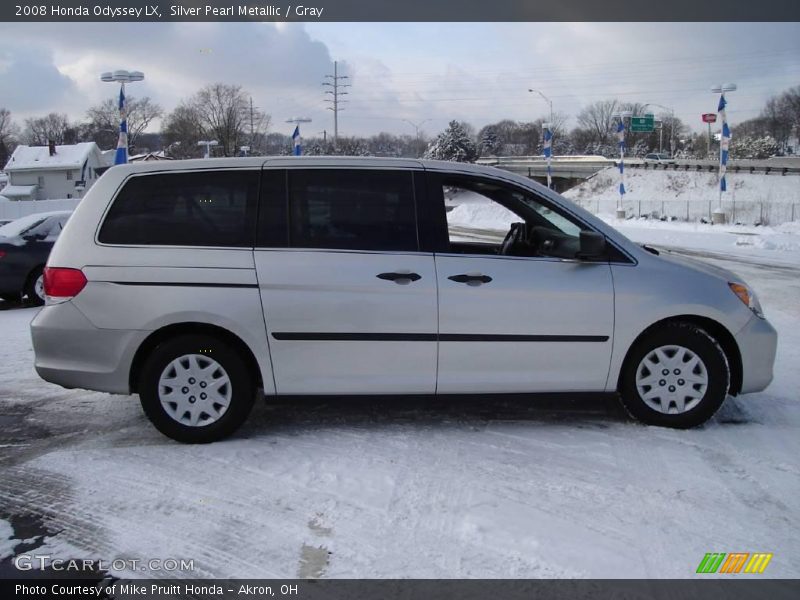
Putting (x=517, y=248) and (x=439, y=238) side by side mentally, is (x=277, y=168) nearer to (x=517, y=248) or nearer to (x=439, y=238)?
(x=439, y=238)

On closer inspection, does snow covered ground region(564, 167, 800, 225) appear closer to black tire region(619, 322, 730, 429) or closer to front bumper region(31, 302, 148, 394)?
black tire region(619, 322, 730, 429)

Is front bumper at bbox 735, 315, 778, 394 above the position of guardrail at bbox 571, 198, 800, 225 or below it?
below

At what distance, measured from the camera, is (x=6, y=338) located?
7.94 meters

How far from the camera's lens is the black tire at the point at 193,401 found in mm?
4301

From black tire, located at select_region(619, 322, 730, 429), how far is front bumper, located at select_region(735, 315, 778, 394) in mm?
155

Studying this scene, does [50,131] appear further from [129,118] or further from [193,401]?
[193,401]

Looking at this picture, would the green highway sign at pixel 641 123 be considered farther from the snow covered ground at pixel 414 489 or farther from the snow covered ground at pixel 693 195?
the snow covered ground at pixel 414 489

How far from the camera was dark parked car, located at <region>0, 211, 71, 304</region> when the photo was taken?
10.2 metres

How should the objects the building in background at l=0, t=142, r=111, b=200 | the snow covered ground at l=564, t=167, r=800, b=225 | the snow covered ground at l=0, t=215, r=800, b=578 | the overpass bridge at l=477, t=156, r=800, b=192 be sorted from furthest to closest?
the building in background at l=0, t=142, r=111, b=200
the overpass bridge at l=477, t=156, r=800, b=192
the snow covered ground at l=564, t=167, r=800, b=225
the snow covered ground at l=0, t=215, r=800, b=578

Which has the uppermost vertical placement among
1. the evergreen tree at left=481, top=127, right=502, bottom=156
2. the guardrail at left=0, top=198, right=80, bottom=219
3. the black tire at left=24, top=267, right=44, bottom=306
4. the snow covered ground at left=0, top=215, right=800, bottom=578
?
the evergreen tree at left=481, top=127, right=502, bottom=156

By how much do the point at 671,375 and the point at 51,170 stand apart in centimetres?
8567

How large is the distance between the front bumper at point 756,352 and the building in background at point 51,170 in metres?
81.0

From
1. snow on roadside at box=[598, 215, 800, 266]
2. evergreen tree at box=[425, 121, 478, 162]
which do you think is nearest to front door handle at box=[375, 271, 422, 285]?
snow on roadside at box=[598, 215, 800, 266]

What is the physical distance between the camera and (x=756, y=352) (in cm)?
454
